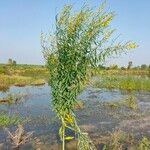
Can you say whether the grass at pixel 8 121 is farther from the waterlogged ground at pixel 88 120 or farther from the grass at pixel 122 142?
the grass at pixel 122 142

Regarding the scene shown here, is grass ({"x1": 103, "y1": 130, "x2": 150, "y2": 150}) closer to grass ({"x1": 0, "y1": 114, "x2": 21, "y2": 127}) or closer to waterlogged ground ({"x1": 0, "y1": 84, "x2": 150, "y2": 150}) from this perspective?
waterlogged ground ({"x1": 0, "y1": 84, "x2": 150, "y2": 150})

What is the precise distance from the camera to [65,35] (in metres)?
8.71

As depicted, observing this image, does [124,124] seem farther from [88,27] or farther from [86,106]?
[88,27]

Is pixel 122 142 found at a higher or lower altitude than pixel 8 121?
lower

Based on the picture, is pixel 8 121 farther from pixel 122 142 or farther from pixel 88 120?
pixel 122 142

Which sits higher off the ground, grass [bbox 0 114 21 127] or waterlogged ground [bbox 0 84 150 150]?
grass [bbox 0 114 21 127]

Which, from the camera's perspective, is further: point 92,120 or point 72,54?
point 92,120

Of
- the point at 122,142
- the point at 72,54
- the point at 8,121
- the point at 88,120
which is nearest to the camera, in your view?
the point at 72,54

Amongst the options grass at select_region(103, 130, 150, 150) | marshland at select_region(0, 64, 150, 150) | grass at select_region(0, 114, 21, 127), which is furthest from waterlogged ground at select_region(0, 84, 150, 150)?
grass at select_region(103, 130, 150, 150)

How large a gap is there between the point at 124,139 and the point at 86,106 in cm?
1008

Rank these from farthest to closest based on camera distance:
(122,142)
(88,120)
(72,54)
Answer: (88,120) → (122,142) → (72,54)

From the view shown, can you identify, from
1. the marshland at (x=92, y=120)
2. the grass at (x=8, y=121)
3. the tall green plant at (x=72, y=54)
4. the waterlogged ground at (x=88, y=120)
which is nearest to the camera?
the tall green plant at (x=72, y=54)

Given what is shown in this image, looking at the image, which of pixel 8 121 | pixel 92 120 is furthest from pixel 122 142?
pixel 8 121

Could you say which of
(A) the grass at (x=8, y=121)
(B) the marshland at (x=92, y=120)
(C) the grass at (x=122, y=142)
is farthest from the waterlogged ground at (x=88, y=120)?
(C) the grass at (x=122, y=142)
